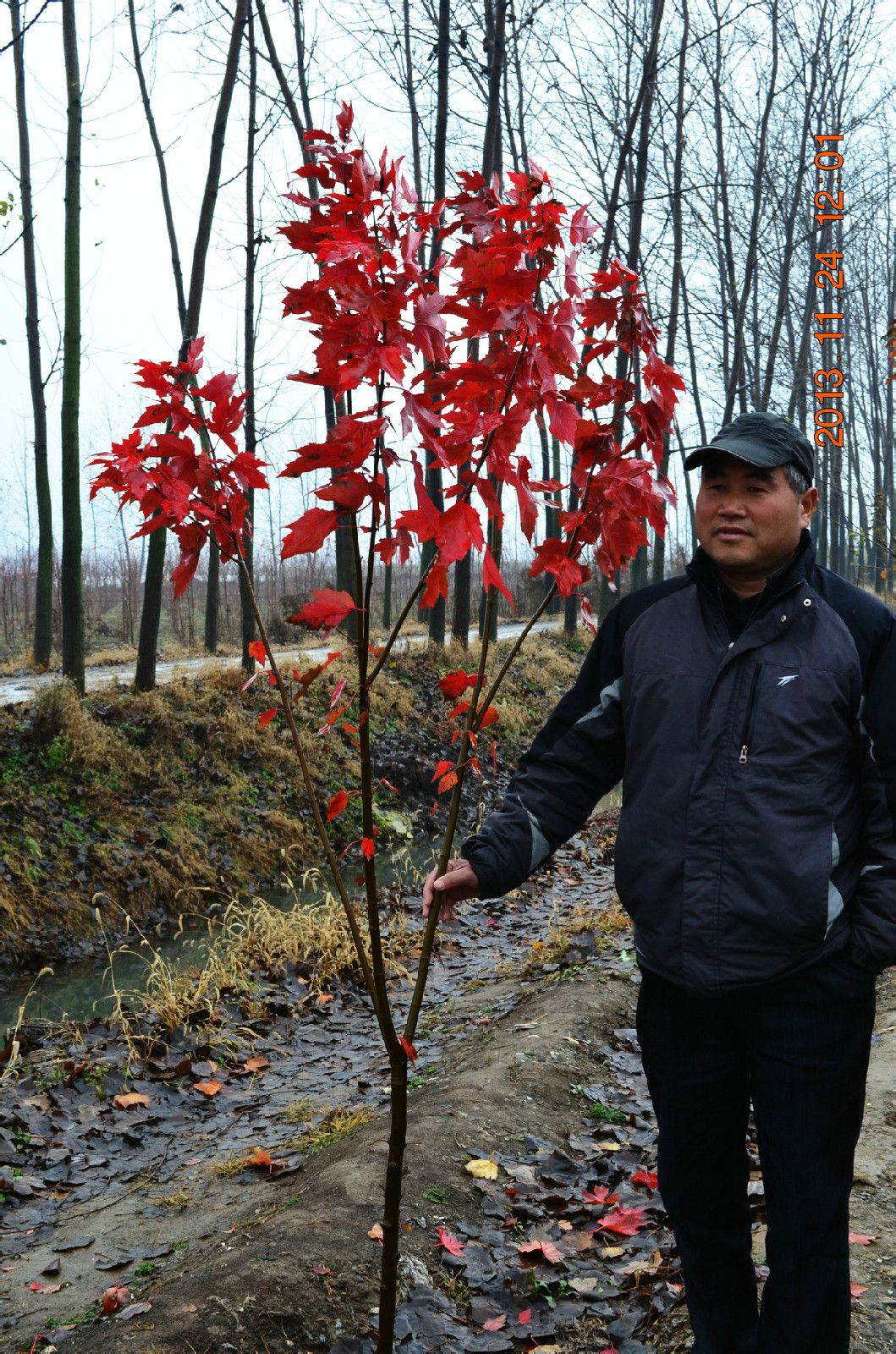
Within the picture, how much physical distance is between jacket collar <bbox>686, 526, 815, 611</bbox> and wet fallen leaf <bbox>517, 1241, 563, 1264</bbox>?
2.12m

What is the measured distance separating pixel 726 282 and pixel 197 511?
80.5 ft

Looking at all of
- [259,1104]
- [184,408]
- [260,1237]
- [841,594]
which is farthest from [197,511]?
[259,1104]

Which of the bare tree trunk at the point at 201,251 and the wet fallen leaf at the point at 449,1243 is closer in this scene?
the wet fallen leaf at the point at 449,1243

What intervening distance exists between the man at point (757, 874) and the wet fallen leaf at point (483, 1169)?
4.45 feet

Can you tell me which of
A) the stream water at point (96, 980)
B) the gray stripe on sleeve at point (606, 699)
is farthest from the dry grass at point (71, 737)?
the gray stripe on sleeve at point (606, 699)

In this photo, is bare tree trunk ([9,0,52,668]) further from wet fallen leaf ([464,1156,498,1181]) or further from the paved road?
wet fallen leaf ([464,1156,498,1181])

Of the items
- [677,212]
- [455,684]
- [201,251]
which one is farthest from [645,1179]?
[677,212]

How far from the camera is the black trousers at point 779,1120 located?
2.03 metres

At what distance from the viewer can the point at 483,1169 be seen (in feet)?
11.8

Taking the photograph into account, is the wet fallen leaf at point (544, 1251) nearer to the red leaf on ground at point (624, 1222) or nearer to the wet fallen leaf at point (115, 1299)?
the red leaf on ground at point (624, 1222)

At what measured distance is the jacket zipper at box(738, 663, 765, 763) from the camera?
2.04 metres

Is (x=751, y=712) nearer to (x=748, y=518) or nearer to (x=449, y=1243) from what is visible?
(x=748, y=518)

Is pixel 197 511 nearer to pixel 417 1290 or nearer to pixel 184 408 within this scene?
pixel 184 408

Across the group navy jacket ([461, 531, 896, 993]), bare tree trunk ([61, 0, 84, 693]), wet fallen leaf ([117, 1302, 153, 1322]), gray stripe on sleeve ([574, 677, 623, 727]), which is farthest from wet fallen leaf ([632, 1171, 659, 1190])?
bare tree trunk ([61, 0, 84, 693])
